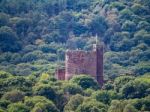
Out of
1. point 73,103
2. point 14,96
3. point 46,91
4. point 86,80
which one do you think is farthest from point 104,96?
point 14,96

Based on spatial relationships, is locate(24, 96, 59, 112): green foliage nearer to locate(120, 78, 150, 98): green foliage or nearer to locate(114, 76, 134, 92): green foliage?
locate(120, 78, 150, 98): green foliage

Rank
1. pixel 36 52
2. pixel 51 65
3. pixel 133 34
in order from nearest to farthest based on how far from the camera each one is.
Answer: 1. pixel 51 65
2. pixel 36 52
3. pixel 133 34

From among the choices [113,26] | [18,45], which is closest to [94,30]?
[113,26]

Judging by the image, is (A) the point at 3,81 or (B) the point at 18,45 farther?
(B) the point at 18,45

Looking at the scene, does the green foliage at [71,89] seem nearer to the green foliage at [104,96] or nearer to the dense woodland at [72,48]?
the dense woodland at [72,48]

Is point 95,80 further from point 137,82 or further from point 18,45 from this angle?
point 18,45

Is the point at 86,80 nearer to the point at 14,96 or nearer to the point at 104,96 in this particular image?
the point at 104,96
